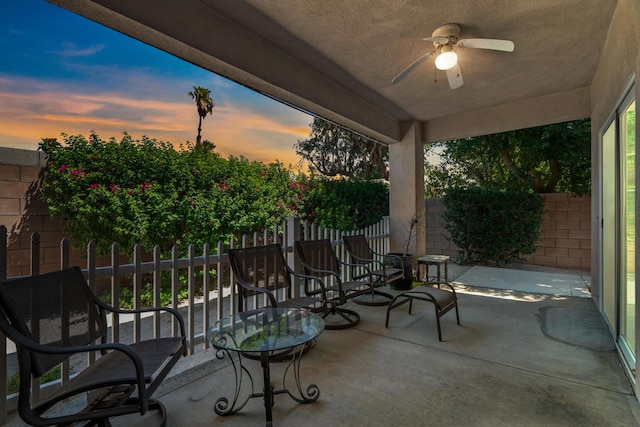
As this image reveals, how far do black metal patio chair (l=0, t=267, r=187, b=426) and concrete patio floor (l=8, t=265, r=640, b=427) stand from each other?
50 centimetres

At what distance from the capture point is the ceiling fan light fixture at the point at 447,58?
9.82 ft

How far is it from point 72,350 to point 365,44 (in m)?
3.48

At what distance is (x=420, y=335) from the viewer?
3.30 meters

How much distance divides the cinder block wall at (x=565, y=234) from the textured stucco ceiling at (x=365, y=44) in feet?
11.0

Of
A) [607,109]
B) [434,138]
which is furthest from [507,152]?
[607,109]

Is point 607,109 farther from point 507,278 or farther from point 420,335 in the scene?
point 507,278

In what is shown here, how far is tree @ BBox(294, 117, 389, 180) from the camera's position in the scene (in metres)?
12.1

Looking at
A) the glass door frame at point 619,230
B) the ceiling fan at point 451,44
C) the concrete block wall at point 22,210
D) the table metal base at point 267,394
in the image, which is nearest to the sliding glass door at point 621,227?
the glass door frame at point 619,230

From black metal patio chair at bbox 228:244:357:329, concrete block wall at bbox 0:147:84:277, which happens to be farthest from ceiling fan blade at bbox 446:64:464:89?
concrete block wall at bbox 0:147:84:277

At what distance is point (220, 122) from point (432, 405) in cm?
1059

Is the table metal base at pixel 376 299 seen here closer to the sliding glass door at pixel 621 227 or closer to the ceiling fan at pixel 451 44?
the sliding glass door at pixel 621 227

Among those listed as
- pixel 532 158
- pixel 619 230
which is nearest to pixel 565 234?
pixel 532 158

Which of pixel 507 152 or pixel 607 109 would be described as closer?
pixel 607 109

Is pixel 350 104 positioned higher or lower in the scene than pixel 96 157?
higher
